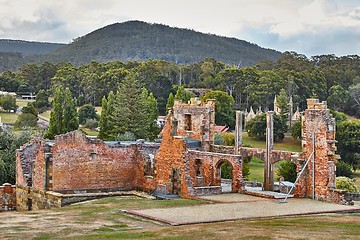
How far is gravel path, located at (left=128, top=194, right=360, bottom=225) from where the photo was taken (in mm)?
22891

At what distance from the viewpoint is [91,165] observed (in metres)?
34.5

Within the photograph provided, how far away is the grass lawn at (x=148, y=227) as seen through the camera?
61.3ft

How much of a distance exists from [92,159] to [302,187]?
460 inches

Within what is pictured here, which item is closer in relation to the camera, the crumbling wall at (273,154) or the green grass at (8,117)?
the crumbling wall at (273,154)

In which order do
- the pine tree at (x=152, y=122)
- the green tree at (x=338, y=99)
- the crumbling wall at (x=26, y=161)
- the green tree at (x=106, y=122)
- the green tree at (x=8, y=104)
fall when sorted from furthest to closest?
the green tree at (x=338, y=99)
the green tree at (x=8, y=104)
the pine tree at (x=152, y=122)
the green tree at (x=106, y=122)
the crumbling wall at (x=26, y=161)

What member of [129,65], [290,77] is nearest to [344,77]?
[290,77]

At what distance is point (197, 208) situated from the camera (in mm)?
25766

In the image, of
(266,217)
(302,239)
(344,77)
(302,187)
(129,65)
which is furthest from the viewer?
(344,77)

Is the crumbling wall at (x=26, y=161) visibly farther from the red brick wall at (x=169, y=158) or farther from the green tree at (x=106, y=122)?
the green tree at (x=106, y=122)

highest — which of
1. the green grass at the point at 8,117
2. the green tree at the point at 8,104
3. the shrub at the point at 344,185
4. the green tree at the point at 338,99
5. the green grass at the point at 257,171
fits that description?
the green tree at the point at 338,99

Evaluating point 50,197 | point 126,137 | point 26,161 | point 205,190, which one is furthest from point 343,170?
point 50,197

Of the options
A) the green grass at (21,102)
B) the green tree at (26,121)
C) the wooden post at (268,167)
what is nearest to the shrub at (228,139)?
the green tree at (26,121)

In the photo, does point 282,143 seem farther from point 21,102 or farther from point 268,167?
point 21,102

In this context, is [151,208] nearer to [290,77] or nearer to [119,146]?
[119,146]
